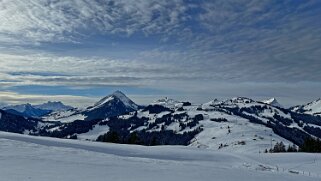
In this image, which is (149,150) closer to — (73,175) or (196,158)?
(196,158)

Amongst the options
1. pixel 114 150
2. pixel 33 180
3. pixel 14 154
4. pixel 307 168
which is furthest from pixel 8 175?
pixel 307 168

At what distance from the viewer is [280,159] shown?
52656mm

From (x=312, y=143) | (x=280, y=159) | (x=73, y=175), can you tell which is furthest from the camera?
(x=312, y=143)

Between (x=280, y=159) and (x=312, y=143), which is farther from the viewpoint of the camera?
(x=312, y=143)

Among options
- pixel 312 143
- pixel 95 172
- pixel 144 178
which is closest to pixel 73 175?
pixel 95 172

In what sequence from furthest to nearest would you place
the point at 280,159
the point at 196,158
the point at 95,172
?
the point at 280,159 → the point at 196,158 → the point at 95,172

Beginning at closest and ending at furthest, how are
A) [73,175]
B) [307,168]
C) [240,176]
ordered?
[73,175], [240,176], [307,168]

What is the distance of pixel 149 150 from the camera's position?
158 feet

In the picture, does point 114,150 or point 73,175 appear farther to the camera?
point 114,150

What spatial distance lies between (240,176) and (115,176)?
25.2ft

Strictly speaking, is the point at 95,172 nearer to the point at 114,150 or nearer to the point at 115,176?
the point at 115,176

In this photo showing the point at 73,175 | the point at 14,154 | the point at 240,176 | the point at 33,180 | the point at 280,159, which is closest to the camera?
the point at 33,180

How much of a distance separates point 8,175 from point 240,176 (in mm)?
12715

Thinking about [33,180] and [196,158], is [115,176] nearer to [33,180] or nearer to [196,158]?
[33,180]
